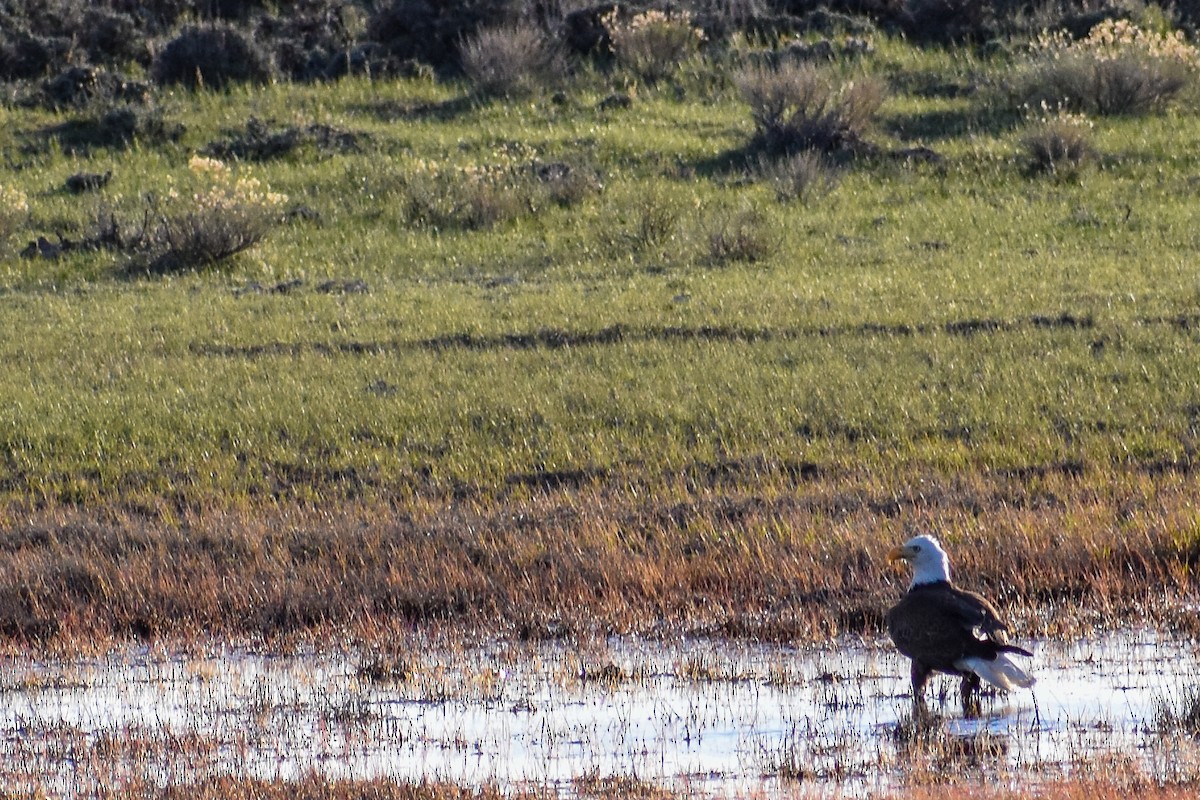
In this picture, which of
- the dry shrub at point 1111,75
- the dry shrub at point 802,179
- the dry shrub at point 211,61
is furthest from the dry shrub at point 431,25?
the dry shrub at point 802,179

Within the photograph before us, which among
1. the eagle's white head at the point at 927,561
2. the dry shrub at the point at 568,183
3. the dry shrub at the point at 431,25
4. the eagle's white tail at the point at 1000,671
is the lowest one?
the dry shrub at the point at 568,183

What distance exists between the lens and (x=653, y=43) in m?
30.0

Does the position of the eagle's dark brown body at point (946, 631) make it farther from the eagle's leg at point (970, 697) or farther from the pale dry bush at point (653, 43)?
the pale dry bush at point (653, 43)

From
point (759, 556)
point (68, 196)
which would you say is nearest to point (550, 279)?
point (68, 196)

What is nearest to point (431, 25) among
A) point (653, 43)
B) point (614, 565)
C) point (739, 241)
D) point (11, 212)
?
point (653, 43)

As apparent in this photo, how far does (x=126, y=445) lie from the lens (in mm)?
12320

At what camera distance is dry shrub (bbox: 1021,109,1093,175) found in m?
22.8

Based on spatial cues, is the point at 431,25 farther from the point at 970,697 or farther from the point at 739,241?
the point at 970,697

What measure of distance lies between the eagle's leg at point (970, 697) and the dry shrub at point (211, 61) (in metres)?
24.0

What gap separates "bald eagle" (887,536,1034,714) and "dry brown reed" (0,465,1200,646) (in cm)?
109

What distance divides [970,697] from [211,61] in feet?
80.2

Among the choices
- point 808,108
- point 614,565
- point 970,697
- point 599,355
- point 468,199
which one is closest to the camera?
point 970,697

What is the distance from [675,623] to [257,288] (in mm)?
11098

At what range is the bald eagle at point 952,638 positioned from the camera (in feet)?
21.4
